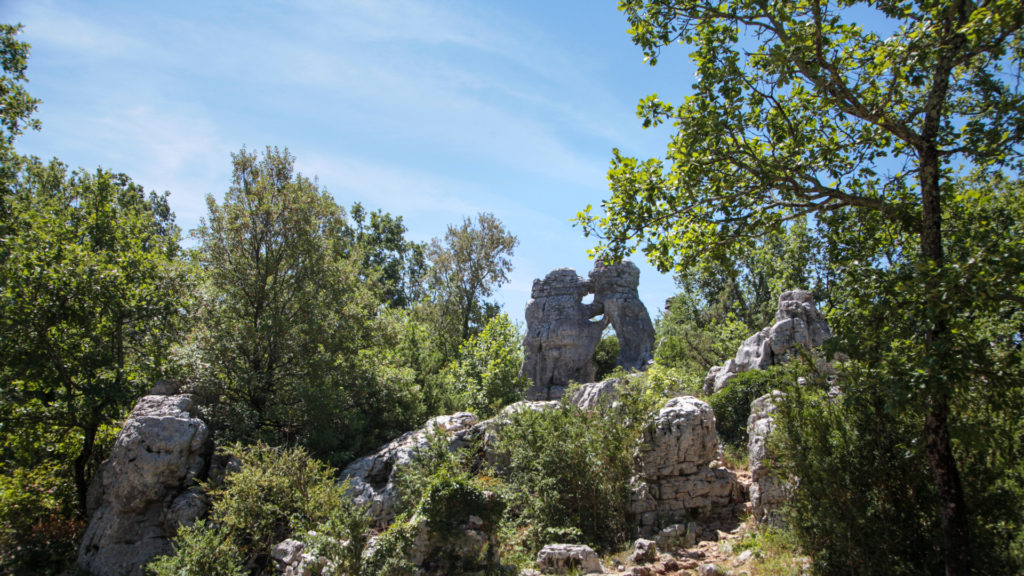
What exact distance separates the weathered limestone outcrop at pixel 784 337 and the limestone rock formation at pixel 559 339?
1001cm

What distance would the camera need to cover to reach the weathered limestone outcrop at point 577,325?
2703cm

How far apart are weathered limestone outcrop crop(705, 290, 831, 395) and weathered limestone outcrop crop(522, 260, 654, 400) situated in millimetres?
9459

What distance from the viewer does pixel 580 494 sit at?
30.4ft

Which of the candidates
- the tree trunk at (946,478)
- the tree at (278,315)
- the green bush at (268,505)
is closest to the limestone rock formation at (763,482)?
the tree trunk at (946,478)

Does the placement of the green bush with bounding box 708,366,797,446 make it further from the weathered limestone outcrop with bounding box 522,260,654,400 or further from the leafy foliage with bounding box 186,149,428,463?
the weathered limestone outcrop with bounding box 522,260,654,400

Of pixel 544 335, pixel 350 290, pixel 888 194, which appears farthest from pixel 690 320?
pixel 888 194

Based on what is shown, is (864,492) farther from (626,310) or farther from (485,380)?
(626,310)

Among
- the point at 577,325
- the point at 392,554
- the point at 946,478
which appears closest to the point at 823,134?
the point at 946,478

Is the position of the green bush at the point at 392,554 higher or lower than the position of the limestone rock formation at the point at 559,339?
lower

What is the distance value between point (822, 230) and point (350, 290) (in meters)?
10.6

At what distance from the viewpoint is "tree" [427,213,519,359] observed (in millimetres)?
30500

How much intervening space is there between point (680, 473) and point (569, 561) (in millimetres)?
3140

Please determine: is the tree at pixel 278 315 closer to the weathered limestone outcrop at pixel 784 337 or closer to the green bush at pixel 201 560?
the green bush at pixel 201 560

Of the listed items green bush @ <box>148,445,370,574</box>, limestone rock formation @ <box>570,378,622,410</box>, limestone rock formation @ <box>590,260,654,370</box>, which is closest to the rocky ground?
green bush @ <box>148,445,370,574</box>
